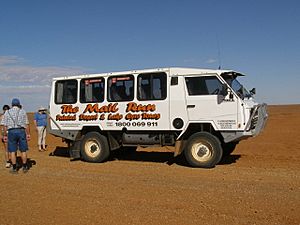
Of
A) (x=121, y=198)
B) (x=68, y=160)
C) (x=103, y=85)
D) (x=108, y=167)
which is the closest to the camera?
(x=121, y=198)

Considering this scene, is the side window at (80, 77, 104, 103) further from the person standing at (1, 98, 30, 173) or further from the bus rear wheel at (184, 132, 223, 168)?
the bus rear wheel at (184, 132, 223, 168)

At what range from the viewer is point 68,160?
13.4m

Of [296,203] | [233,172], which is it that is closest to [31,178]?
[233,172]

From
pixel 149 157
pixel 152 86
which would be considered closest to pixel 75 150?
pixel 149 157

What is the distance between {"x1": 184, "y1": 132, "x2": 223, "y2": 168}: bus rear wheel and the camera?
10883mm

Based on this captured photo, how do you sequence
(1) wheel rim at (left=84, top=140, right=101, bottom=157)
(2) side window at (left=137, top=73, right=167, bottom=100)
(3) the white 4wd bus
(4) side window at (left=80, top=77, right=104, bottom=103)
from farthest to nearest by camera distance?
(1) wheel rim at (left=84, top=140, right=101, bottom=157), (4) side window at (left=80, top=77, right=104, bottom=103), (2) side window at (left=137, top=73, right=167, bottom=100), (3) the white 4wd bus

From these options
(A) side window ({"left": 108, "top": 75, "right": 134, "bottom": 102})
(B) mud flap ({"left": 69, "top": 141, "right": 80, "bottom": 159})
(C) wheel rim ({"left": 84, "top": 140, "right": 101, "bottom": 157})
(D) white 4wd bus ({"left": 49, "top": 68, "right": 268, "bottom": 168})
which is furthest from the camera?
(B) mud flap ({"left": 69, "top": 141, "right": 80, "bottom": 159})

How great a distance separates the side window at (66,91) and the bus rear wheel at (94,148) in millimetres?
1253

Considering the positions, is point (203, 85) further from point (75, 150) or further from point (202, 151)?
point (75, 150)

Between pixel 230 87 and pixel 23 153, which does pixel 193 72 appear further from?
pixel 23 153

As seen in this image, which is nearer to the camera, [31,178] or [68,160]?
[31,178]

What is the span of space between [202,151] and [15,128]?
4852 mm

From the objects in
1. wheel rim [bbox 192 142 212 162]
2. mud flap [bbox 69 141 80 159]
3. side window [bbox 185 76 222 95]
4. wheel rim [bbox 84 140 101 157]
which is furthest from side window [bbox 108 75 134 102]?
wheel rim [bbox 192 142 212 162]

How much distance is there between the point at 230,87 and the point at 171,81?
163cm
